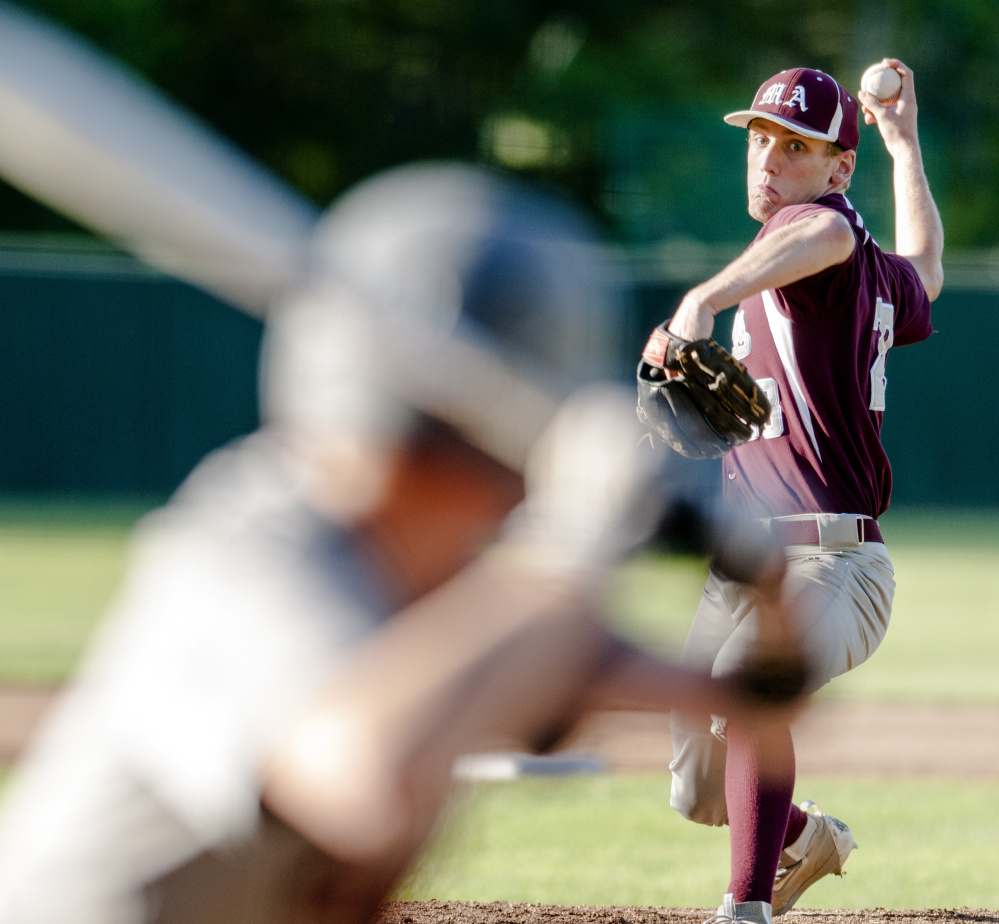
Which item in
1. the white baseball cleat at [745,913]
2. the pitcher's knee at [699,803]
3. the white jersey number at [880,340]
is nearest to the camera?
the white baseball cleat at [745,913]

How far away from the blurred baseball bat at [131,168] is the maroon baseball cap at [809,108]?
6.51 ft

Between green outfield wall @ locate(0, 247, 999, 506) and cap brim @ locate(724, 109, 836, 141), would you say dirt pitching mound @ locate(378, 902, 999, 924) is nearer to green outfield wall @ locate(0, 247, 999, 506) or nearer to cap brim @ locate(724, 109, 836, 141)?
cap brim @ locate(724, 109, 836, 141)

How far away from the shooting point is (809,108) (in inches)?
138

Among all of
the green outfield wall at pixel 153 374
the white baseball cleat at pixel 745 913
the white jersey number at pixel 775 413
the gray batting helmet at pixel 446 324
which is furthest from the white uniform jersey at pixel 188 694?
the green outfield wall at pixel 153 374

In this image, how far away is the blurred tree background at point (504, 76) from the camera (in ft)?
89.4

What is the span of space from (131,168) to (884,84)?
2.68m

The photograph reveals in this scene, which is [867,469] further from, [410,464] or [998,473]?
[998,473]

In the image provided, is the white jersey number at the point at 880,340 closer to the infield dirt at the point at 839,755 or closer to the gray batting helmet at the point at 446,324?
the infield dirt at the point at 839,755

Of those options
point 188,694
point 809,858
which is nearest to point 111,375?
point 809,858

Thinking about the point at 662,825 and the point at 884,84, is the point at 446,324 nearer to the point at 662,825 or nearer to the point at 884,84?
the point at 884,84

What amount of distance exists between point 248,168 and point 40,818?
2.58ft

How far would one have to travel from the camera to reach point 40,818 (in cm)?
171

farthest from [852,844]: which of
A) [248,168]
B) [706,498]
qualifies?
[248,168]

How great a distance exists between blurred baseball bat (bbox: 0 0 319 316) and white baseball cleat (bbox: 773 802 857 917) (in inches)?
101
